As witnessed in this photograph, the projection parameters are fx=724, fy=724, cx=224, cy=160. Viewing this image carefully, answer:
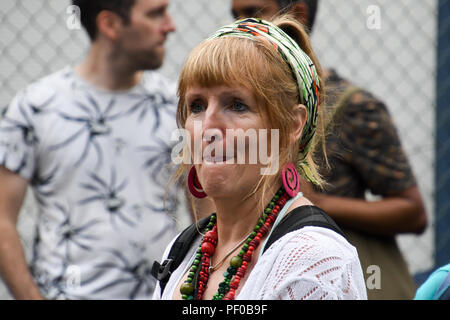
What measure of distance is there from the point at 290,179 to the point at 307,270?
291mm

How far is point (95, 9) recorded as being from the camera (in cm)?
336

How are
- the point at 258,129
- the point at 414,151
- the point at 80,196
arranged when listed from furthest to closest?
the point at 414,151, the point at 80,196, the point at 258,129

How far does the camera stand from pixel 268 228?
170cm

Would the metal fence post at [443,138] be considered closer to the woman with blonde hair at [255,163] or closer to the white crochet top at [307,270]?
the woman with blonde hair at [255,163]

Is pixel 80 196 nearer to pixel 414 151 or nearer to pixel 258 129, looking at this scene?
pixel 258 129

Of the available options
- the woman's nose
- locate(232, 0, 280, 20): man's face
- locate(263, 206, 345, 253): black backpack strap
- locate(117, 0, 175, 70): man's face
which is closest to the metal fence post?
locate(232, 0, 280, 20): man's face

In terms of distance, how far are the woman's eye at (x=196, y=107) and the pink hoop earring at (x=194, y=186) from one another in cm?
16

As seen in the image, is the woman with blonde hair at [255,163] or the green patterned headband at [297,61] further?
the green patterned headband at [297,61]

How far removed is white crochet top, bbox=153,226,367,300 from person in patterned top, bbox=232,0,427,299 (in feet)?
3.76

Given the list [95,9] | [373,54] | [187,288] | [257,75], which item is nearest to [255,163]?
[257,75]

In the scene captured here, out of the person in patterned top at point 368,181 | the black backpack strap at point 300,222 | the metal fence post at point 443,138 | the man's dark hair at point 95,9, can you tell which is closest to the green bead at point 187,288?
the black backpack strap at point 300,222

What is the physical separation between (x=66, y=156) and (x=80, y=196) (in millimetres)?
179

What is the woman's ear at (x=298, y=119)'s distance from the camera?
1.72 m
